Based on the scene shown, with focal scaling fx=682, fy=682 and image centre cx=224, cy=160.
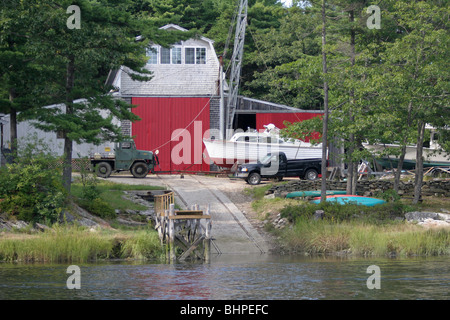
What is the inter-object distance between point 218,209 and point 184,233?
5390mm

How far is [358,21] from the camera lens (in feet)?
97.4

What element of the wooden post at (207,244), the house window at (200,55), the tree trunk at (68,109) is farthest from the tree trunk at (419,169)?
the house window at (200,55)

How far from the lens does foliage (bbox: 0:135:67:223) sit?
969 inches

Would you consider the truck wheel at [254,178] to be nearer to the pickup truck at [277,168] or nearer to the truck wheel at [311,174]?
the pickup truck at [277,168]

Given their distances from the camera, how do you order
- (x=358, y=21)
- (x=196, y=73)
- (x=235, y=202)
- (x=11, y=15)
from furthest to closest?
(x=196, y=73) < (x=235, y=202) < (x=358, y=21) < (x=11, y=15)

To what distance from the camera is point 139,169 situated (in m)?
38.1

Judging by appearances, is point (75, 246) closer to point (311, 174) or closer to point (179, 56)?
point (311, 174)

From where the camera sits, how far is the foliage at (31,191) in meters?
24.6

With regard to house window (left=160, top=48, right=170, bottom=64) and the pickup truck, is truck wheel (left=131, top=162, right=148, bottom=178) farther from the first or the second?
house window (left=160, top=48, right=170, bottom=64)

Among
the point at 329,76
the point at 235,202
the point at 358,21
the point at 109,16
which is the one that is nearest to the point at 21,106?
the point at 109,16

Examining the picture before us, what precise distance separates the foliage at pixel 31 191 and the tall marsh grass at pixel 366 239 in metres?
8.89

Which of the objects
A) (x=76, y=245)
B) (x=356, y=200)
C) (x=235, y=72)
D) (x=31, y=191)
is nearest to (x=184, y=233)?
(x=76, y=245)

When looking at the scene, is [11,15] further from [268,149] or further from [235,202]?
[268,149]

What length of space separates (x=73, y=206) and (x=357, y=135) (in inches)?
490
